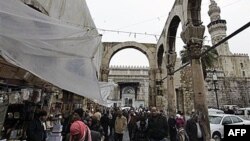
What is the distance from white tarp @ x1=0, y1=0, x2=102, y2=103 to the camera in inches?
92.3

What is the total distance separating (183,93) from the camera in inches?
835

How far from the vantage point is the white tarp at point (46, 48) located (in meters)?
2.34

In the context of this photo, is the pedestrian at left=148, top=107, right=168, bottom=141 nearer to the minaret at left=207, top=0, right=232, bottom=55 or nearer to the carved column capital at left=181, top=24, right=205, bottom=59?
the carved column capital at left=181, top=24, right=205, bottom=59

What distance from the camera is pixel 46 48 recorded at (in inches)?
110

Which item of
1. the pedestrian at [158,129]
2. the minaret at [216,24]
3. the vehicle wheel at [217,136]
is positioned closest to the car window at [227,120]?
the vehicle wheel at [217,136]

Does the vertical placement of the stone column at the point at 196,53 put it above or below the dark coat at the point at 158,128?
above

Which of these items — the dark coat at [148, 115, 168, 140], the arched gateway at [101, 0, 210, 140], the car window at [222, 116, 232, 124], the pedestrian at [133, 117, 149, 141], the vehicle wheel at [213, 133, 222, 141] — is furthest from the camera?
the car window at [222, 116, 232, 124]

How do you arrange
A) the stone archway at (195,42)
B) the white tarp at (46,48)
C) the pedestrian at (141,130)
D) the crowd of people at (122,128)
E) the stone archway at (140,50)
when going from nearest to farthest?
the white tarp at (46,48)
the crowd of people at (122,128)
the stone archway at (195,42)
the pedestrian at (141,130)
the stone archway at (140,50)

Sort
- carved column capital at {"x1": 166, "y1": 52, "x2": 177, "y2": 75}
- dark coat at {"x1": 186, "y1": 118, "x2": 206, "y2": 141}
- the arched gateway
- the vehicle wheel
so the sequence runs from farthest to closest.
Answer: carved column capital at {"x1": 166, "y1": 52, "x2": 177, "y2": 75} → the vehicle wheel → the arched gateway → dark coat at {"x1": 186, "y1": 118, "x2": 206, "y2": 141}

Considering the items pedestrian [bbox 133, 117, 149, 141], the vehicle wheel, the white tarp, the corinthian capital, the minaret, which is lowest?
the vehicle wheel

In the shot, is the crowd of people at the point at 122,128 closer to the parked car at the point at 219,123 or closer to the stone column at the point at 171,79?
the parked car at the point at 219,123

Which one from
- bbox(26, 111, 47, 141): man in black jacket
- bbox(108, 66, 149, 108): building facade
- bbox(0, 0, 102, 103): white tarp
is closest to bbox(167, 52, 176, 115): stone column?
bbox(0, 0, 102, 103): white tarp

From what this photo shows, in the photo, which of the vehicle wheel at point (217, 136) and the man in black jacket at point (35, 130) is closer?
the man in black jacket at point (35, 130)

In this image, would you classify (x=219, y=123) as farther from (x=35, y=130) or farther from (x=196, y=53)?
(x=35, y=130)
